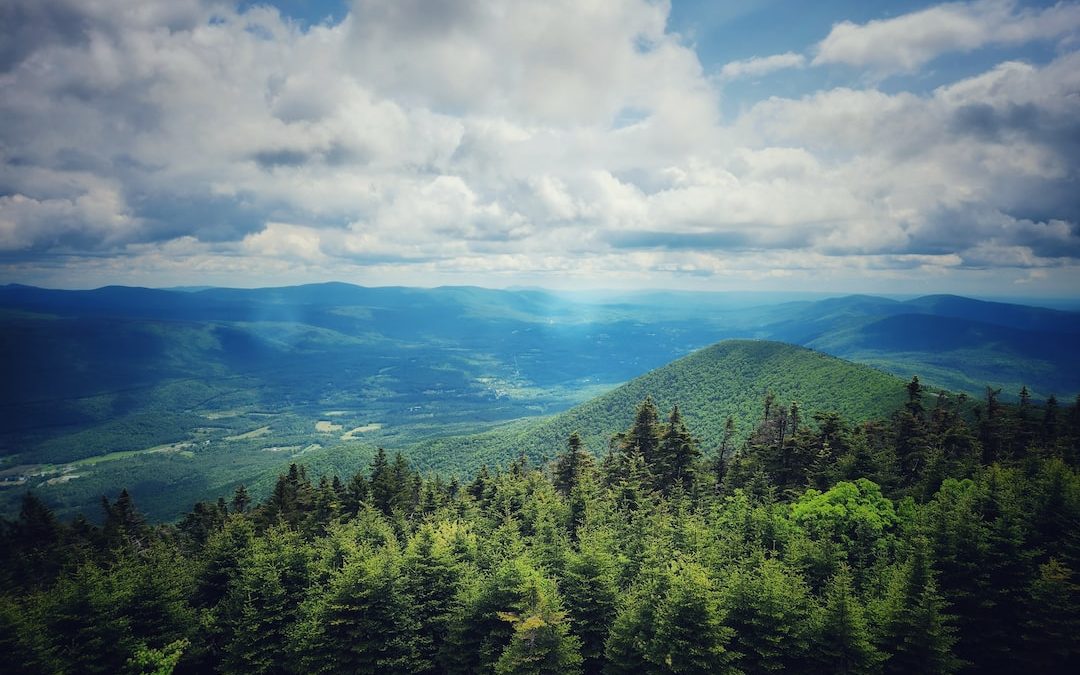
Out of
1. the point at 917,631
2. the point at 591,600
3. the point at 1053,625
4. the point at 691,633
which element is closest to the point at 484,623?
the point at 591,600

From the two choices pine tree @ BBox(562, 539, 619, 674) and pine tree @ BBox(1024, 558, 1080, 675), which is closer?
pine tree @ BBox(1024, 558, 1080, 675)

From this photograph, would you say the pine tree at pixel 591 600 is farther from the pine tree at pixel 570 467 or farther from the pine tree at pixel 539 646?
the pine tree at pixel 570 467

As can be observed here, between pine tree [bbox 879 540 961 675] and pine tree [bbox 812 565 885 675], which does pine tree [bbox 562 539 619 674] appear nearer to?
pine tree [bbox 812 565 885 675]

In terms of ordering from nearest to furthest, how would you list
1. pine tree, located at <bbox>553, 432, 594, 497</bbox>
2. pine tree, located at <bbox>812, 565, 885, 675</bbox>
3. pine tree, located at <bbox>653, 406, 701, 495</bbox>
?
pine tree, located at <bbox>812, 565, 885, 675</bbox> → pine tree, located at <bbox>653, 406, 701, 495</bbox> → pine tree, located at <bbox>553, 432, 594, 497</bbox>

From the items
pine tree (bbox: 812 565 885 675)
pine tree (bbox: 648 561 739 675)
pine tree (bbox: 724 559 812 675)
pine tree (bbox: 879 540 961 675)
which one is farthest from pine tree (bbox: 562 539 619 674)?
pine tree (bbox: 879 540 961 675)

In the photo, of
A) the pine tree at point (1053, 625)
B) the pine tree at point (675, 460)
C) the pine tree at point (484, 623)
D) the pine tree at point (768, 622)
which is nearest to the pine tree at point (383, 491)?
the pine tree at point (484, 623)

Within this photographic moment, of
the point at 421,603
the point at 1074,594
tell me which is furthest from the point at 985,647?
the point at 421,603

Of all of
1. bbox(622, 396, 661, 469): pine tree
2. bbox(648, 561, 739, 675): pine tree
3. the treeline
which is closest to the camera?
bbox(648, 561, 739, 675): pine tree

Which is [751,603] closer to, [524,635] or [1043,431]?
[524,635]
